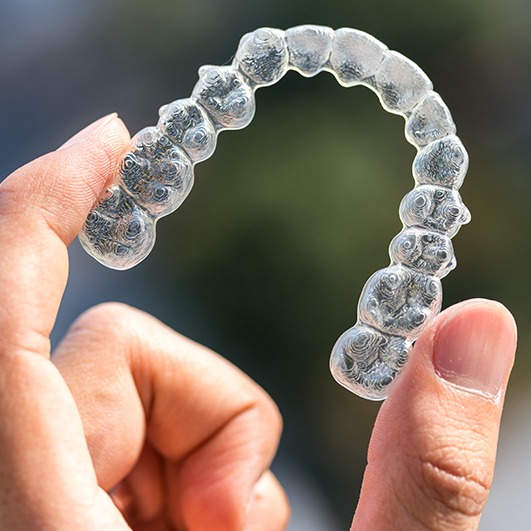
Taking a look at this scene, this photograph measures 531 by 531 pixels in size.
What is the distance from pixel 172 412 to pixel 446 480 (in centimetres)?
61

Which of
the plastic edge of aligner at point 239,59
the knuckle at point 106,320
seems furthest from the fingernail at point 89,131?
the knuckle at point 106,320

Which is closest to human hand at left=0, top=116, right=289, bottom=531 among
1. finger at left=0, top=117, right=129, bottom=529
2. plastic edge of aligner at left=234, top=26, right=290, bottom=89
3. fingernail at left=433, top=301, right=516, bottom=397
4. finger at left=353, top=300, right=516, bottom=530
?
finger at left=0, top=117, right=129, bottom=529

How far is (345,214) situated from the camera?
2221 mm

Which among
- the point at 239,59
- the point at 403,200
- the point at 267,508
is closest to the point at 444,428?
the point at 403,200

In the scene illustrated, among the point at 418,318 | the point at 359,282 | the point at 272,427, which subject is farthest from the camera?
the point at 359,282

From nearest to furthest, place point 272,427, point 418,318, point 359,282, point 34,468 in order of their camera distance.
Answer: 1. point 34,468
2. point 418,318
3. point 272,427
4. point 359,282

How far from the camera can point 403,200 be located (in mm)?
926

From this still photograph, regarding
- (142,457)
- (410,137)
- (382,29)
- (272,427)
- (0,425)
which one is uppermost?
(382,29)

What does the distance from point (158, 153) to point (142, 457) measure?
630 millimetres

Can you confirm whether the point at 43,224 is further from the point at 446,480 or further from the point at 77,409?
the point at 446,480

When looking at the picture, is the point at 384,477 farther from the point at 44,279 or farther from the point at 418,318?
the point at 44,279

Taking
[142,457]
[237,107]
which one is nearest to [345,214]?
[142,457]

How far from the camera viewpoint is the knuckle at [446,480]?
73 centimetres

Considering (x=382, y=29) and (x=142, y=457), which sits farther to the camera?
(x=382, y=29)
